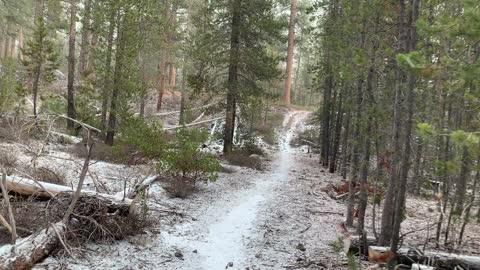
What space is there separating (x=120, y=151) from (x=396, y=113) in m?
9.79

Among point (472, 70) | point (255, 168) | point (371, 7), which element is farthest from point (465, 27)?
point (255, 168)

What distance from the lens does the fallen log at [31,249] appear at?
5.13m

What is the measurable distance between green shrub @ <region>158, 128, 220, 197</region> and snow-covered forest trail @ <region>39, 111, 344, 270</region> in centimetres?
42

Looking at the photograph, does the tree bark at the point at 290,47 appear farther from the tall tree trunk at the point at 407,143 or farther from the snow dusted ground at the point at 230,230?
the tall tree trunk at the point at 407,143

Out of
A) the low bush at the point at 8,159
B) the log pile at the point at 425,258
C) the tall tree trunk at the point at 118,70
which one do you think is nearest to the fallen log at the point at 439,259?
the log pile at the point at 425,258

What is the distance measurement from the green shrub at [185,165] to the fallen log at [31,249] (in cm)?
460

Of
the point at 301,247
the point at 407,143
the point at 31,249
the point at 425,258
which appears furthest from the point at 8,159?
the point at 425,258

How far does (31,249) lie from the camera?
→ 5465 mm

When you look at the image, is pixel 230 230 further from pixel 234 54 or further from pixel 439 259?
pixel 234 54

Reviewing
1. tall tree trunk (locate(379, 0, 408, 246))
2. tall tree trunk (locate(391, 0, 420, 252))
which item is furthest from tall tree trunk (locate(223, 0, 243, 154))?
tall tree trunk (locate(391, 0, 420, 252))

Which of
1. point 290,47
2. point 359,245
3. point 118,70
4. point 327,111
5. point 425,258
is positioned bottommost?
point 359,245

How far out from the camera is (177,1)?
93.7 ft

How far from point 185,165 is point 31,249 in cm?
573

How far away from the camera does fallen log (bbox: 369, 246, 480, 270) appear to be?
660 cm
